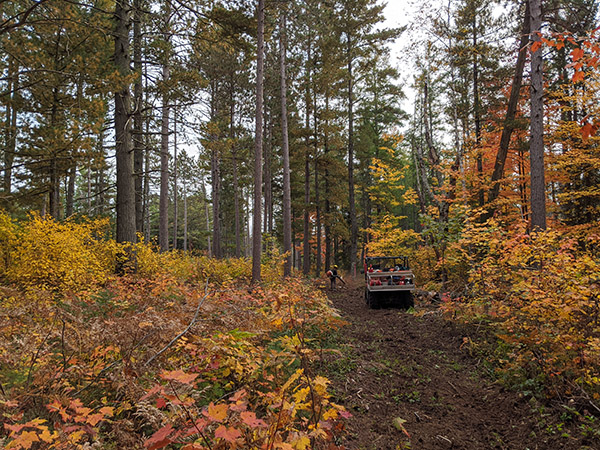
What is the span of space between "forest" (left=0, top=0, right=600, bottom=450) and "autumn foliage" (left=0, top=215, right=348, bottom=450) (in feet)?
0.11

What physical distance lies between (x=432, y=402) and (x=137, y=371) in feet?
12.9

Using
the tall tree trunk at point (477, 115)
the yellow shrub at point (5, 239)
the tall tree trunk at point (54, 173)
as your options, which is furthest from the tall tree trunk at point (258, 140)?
the tall tree trunk at point (477, 115)

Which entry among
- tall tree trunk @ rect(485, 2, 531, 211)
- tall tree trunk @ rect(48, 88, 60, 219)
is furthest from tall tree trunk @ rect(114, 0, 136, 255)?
tall tree trunk @ rect(485, 2, 531, 211)

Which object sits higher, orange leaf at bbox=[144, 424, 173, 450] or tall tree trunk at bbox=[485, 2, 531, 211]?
tall tree trunk at bbox=[485, 2, 531, 211]

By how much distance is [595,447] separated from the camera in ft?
10.4

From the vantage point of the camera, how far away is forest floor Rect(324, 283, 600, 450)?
3.65 meters

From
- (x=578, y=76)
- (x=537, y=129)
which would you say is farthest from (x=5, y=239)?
(x=537, y=129)

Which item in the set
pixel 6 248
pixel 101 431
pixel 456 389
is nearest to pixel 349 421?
pixel 456 389

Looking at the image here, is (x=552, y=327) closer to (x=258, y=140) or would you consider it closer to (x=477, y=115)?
(x=258, y=140)

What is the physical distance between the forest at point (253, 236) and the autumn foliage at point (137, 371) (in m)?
0.03

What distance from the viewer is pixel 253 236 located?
12.2m

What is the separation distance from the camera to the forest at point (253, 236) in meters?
2.97

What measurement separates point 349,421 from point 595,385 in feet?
9.92

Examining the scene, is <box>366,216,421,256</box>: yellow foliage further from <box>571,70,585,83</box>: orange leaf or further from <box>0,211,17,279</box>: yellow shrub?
<box>571,70,585,83</box>: orange leaf
